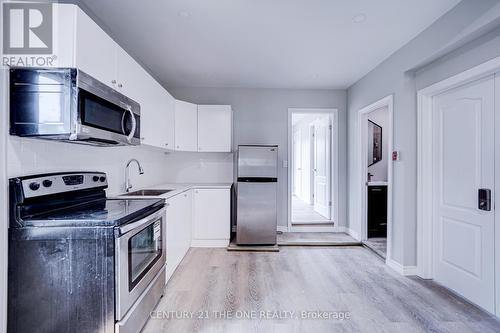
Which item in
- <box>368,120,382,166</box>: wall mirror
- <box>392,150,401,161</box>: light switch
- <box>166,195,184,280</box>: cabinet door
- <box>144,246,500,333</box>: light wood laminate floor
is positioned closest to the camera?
<box>144,246,500,333</box>: light wood laminate floor

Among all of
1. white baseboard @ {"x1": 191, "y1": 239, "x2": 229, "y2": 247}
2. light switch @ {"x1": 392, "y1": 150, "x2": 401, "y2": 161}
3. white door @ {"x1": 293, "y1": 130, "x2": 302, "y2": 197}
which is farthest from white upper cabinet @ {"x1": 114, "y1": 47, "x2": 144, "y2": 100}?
white door @ {"x1": 293, "y1": 130, "x2": 302, "y2": 197}

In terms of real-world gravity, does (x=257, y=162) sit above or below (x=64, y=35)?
below

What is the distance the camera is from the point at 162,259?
81.4 inches

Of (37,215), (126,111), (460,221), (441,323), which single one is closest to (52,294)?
(37,215)

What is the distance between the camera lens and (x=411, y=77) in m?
2.61

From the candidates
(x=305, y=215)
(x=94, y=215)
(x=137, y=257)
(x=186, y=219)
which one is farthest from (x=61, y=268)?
(x=305, y=215)

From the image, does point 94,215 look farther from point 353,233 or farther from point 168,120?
point 353,233

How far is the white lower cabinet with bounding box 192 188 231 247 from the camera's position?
3422 mm

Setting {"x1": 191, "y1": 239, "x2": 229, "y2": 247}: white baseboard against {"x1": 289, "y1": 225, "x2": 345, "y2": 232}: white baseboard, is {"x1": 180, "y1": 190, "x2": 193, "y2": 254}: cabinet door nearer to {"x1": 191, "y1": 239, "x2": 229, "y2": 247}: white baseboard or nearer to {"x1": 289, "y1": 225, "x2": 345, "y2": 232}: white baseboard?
{"x1": 191, "y1": 239, "x2": 229, "y2": 247}: white baseboard

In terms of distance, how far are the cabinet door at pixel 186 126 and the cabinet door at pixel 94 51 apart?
171 cm

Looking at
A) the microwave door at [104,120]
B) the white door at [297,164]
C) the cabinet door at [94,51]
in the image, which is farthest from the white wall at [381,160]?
the cabinet door at [94,51]

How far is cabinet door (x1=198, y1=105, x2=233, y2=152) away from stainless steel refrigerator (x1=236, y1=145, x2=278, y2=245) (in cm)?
46

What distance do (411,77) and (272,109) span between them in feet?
6.89

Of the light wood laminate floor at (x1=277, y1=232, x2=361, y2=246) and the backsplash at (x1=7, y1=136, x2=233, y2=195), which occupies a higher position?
the backsplash at (x1=7, y1=136, x2=233, y2=195)
